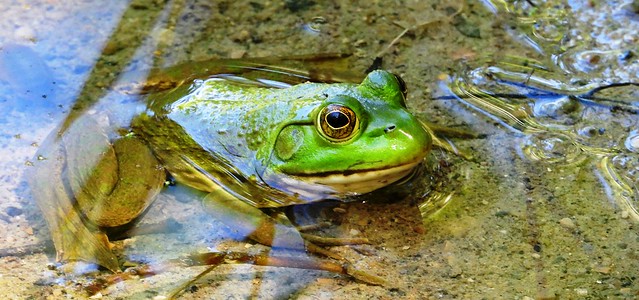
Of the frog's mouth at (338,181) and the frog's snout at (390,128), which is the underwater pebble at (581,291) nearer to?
the frog's mouth at (338,181)

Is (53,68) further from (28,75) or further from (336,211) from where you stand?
(336,211)

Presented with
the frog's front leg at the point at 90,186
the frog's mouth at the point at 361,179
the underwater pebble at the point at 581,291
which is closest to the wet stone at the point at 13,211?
the frog's front leg at the point at 90,186

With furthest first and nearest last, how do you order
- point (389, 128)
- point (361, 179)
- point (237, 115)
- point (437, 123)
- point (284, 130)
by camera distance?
point (437, 123) → point (237, 115) → point (284, 130) → point (361, 179) → point (389, 128)

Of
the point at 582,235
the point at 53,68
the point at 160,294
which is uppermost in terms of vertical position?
the point at 53,68

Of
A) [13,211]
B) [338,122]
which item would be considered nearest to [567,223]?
[338,122]

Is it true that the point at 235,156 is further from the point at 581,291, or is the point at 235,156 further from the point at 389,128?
the point at 581,291

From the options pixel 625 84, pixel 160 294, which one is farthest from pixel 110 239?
pixel 625 84
